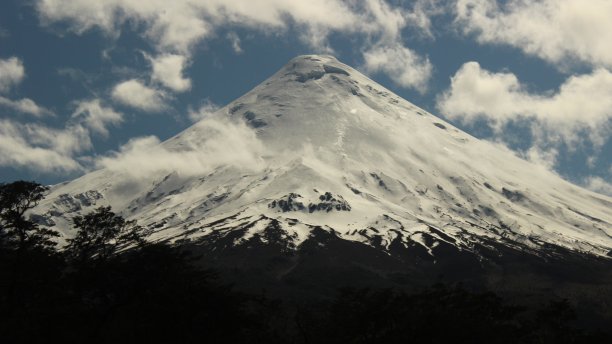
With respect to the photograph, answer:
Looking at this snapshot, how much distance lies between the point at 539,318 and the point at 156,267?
53742mm

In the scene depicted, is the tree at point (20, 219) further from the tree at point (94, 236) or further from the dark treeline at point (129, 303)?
the tree at point (94, 236)

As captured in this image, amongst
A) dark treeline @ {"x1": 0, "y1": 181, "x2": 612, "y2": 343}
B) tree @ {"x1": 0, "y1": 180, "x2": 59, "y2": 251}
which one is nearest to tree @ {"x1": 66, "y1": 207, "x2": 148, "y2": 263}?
dark treeline @ {"x1": 0, "y1": 181, "x2": 612, "y2": 343}

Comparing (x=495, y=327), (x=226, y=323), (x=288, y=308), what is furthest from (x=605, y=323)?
(x=226, y=323)

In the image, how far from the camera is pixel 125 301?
7069cm

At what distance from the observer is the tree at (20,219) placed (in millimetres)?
71938

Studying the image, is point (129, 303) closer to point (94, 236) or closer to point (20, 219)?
point (94, 236)

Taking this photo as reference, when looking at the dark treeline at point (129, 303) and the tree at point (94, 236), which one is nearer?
the dark treeline at point (129, 303)

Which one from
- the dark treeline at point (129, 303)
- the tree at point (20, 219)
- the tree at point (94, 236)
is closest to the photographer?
the dark treeline at point (129, 303)

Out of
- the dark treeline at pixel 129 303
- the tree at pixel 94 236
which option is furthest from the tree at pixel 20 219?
the tree at pixel 94 236

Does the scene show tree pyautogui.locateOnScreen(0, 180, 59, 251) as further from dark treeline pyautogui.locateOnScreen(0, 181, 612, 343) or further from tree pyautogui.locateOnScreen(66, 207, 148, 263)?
tree pyautogui.locateOnScreen(66, 207, 148, 263)

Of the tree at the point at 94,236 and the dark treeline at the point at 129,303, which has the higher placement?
the tree at the point at 94,236

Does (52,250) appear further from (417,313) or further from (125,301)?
(417,313)

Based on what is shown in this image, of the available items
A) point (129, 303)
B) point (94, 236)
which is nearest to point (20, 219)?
point (94, 236)

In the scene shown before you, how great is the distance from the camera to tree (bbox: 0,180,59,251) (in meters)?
71.9
